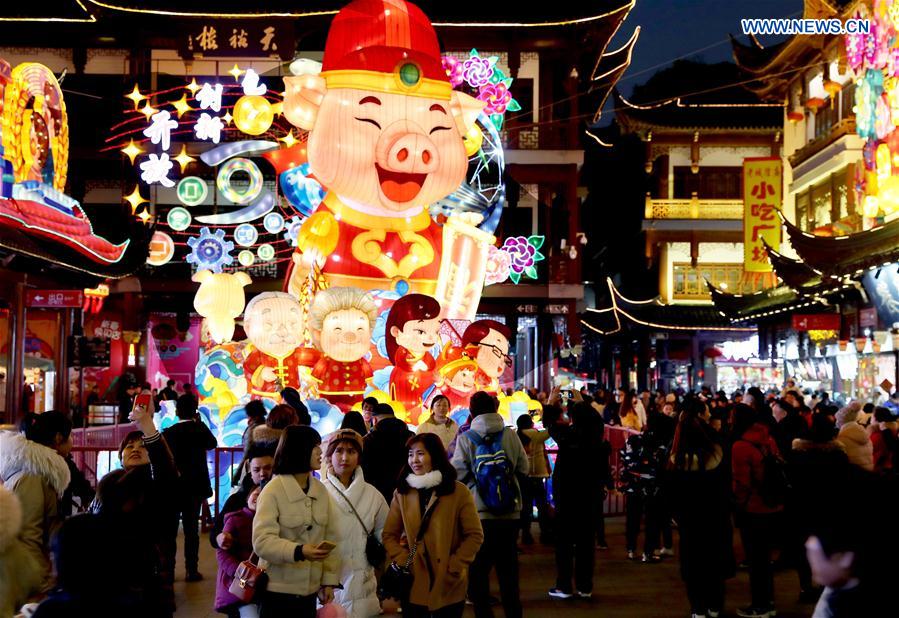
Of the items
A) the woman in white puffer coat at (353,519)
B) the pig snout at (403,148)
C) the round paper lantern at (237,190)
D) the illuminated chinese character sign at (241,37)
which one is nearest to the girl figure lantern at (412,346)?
the pig snout at (403,148)

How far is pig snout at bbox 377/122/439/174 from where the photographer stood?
43.2 feet

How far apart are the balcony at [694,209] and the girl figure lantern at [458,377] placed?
83.6 ft

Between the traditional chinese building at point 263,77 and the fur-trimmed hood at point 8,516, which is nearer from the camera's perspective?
the fur-trimmed hood at point 8,516

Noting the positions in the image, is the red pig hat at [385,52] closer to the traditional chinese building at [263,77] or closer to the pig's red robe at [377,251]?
the pig's red robe at [377,251]

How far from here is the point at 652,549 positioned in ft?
33.5

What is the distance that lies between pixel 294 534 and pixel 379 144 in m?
9.02

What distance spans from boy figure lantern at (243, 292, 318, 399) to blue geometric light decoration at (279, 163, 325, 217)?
2.35 metres

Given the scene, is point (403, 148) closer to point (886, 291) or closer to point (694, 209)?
point (886, 291)

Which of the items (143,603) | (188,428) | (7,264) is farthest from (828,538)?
(7,264)

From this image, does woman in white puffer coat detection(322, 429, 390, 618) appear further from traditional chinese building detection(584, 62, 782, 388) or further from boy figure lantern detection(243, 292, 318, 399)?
traditional chinese building detection(584, 62, 782, 388)

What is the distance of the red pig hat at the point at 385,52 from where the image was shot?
13.3m

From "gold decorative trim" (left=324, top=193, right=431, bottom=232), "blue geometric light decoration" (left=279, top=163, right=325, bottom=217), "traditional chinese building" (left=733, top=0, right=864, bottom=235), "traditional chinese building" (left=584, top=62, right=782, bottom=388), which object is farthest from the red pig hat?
"traditional chinese building" (left=584, top=62, right=782, bottom=388)

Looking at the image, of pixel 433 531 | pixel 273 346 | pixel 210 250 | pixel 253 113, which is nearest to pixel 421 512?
pixel 433 531

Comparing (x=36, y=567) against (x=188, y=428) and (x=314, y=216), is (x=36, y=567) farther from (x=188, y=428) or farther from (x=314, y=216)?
(x=314, y=216)
